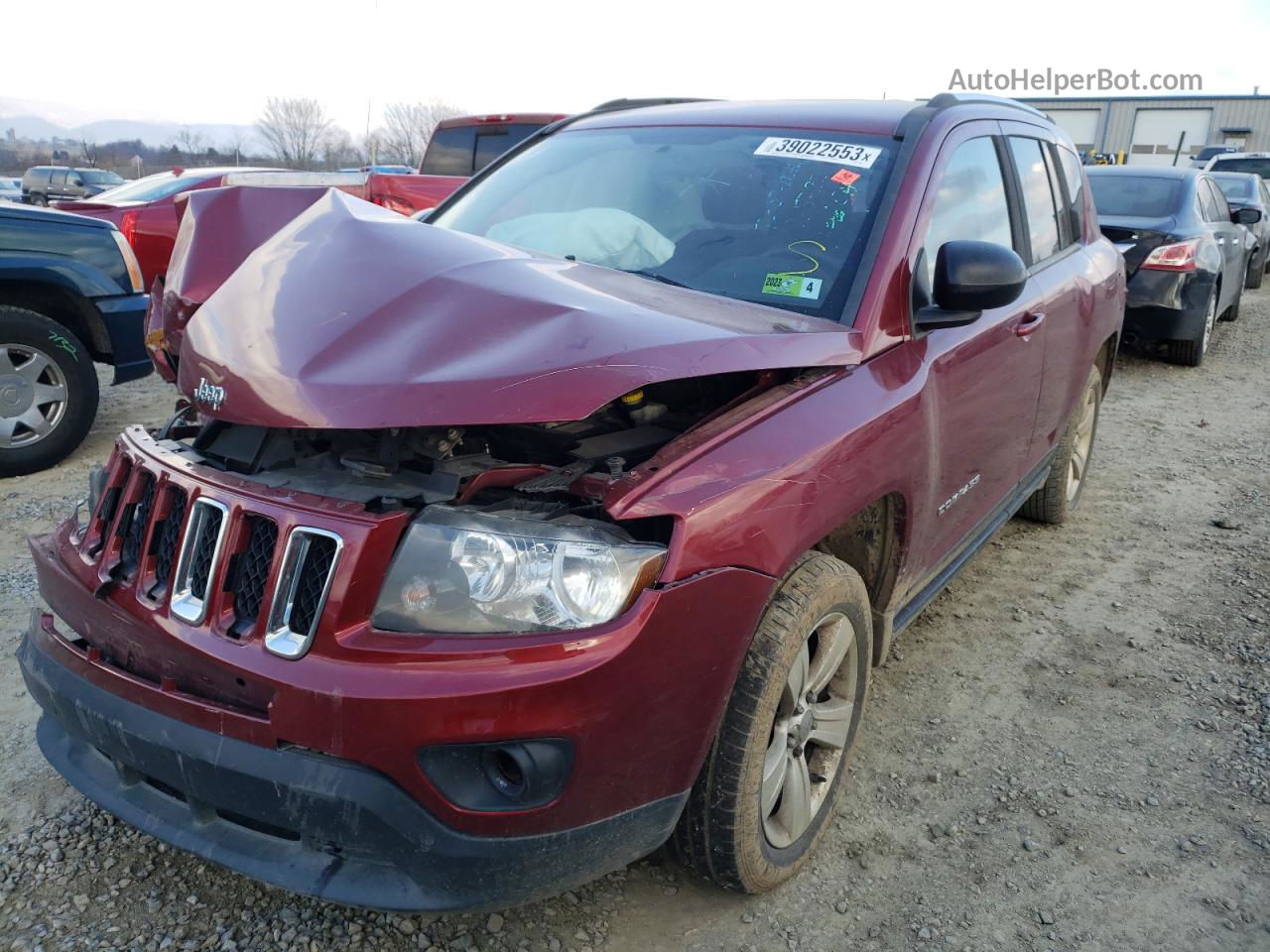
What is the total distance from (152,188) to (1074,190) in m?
8.66

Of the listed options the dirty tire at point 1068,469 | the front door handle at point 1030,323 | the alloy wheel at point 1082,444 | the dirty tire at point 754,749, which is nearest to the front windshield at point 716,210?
the dirty tire at point 754,749

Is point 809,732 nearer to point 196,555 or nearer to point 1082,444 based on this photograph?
point 196,555

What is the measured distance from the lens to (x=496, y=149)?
9.52 m

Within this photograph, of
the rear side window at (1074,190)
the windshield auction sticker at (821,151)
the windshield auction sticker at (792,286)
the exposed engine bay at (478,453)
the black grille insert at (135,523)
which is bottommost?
the black grille insert at (135,523)

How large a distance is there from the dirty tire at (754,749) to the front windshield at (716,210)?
28.6 inches

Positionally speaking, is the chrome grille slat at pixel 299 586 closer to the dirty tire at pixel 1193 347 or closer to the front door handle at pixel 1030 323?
the front door handle at pixel 1030 323

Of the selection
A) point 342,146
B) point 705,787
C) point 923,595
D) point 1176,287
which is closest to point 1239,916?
point 923,595

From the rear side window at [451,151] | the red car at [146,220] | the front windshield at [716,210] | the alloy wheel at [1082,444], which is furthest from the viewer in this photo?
the rear side window at [451,151]

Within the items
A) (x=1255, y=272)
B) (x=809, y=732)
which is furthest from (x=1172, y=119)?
(x=809, y=732)

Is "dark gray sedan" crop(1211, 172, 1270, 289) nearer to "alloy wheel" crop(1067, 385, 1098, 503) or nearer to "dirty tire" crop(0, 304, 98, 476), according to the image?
"alloy wheel" crop(1067, 385, 1098, 503)

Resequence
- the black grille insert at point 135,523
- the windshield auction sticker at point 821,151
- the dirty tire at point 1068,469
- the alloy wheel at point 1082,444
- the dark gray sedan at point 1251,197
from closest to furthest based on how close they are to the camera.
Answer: the black grille insert at point 135,523, the windshield auction sticker at point 821,151, the dirty tire at point 1068,469, the alloy wheel at point 1082,444, the dark gray sedan at point 1251,197

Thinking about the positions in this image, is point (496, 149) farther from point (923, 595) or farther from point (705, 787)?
point (705, 787)

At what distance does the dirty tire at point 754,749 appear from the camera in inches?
77.9

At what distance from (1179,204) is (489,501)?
8438mm
